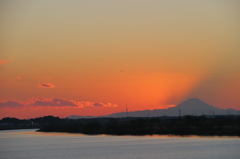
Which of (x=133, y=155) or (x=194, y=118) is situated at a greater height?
(x=194, y=118)

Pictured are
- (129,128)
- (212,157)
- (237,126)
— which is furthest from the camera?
(129,128)

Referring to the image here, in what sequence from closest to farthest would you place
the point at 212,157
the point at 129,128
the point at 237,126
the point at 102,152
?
1. the point at 212,157
2. the point at 102,152
3. the point at 237,126
4. the point at 129,128

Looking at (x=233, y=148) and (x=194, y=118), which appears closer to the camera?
(x=233, y=148)

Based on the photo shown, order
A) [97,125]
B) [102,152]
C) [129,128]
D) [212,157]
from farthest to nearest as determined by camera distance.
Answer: [97,125] < [129,128] < [102,152] < [212,157]

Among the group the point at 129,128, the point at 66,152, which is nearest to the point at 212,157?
the point at 66,152

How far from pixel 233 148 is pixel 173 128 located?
73.2m

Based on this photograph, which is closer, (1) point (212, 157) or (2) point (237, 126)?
(1) point (212, 157)

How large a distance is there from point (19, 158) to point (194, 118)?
123 metres

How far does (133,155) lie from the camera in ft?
280

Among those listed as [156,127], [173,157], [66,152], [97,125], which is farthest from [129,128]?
[173,157]

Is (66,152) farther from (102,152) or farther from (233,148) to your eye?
(233,148)

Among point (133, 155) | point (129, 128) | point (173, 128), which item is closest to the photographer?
point (133, 155)

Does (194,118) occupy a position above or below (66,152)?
above

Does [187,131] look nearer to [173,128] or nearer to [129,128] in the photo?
[173,128]
